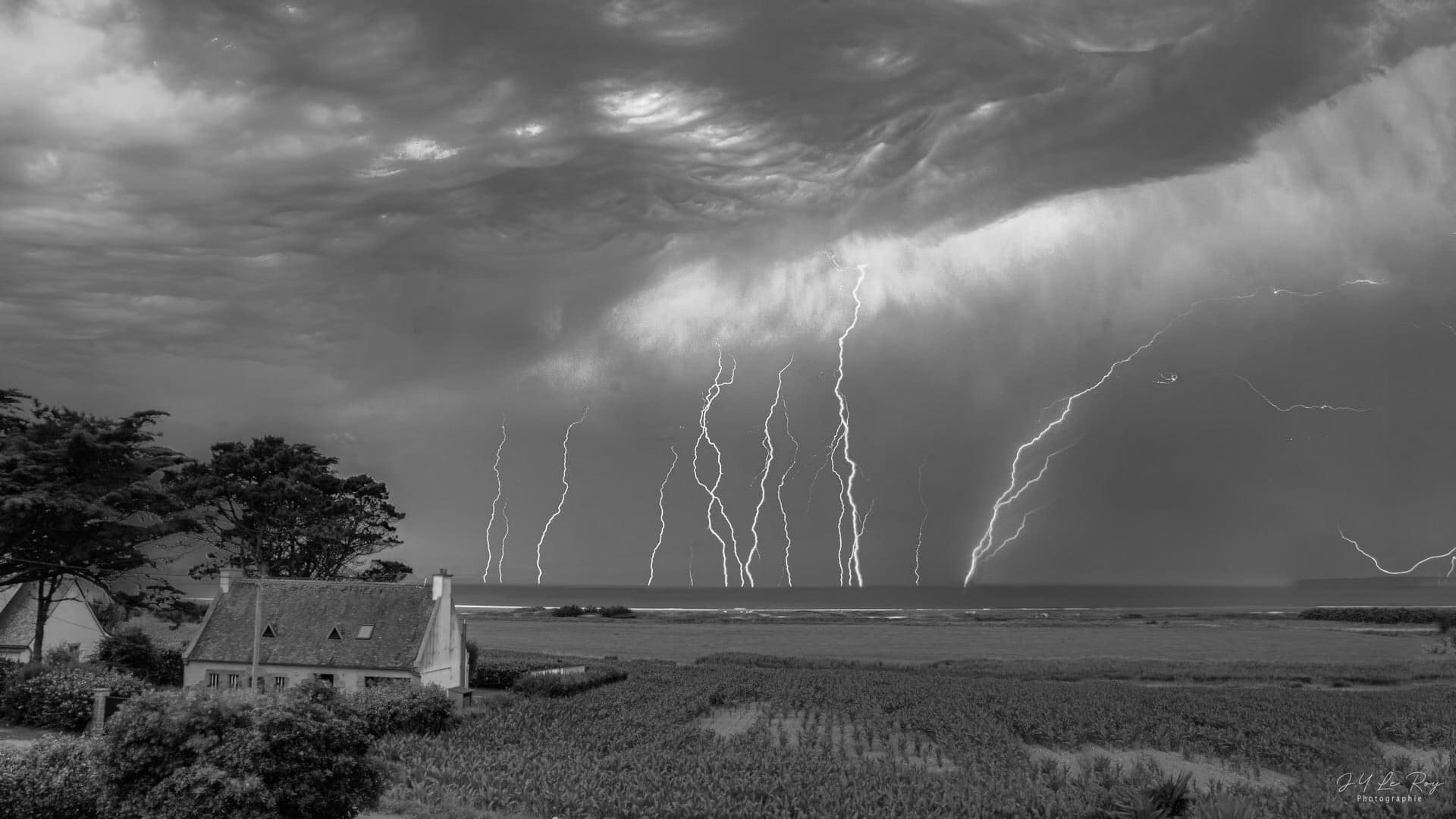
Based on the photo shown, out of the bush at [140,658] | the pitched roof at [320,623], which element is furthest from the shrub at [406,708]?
the bush at [140,658]

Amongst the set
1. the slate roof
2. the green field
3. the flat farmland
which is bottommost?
the flat farmland

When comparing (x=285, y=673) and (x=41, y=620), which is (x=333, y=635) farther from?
(x=41, y=620)

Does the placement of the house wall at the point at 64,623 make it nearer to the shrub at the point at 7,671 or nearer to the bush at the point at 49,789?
the shrub at the point at 7,671

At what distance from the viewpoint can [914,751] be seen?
3553 centimetres

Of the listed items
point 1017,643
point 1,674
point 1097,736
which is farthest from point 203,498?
point 1017,643

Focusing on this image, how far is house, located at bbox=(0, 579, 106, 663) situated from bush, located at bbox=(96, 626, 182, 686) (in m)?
2.71

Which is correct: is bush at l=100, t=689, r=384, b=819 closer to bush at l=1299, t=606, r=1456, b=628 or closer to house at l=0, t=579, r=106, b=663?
house at l=0, t=579, r=106, b=663

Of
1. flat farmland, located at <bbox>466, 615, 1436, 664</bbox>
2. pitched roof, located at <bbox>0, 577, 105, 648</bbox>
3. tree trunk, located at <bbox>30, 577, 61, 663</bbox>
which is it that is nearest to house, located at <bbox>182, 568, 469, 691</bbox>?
tree trunk, located at <bbox>30, 577, 61, 663</bbox>

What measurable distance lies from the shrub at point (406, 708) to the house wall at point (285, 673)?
343cm

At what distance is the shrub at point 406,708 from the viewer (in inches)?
1356

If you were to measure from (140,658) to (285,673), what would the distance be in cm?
899

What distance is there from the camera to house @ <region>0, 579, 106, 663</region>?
4575 centimetres

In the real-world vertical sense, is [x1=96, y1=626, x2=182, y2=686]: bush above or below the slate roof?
below

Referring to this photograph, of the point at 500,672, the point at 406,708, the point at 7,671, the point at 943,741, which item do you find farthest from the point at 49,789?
the point at 500,672
